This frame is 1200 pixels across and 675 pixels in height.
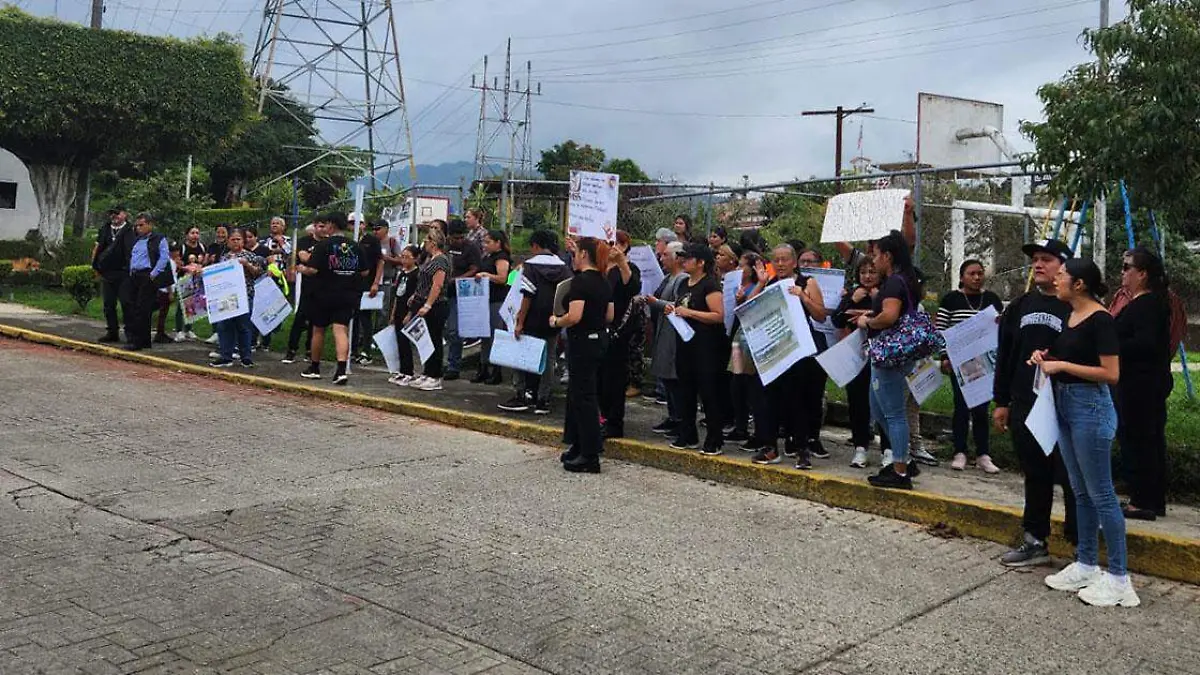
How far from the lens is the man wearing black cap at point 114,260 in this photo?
45.3ft

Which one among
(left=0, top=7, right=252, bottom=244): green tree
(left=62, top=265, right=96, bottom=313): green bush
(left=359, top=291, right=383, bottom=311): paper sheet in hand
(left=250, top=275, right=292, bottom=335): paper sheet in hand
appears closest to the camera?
(left=250, top=275, right=292, bottom=335): paper sheet in hand

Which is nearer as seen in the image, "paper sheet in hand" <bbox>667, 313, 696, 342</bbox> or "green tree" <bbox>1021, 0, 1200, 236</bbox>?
"green tree" <bbox>1021, 0, 1200, 236</bbox>

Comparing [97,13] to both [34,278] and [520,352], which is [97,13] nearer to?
[34,278]

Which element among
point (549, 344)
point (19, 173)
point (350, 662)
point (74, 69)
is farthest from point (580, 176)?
point (19, 173)

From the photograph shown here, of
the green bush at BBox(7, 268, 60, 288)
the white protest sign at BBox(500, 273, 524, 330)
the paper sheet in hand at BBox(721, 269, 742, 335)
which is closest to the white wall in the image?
the green bush at BBox(7, 268, 60, 288)

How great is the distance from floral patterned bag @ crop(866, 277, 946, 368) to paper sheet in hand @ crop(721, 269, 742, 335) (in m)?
1.75

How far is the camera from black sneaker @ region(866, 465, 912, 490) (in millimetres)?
7105

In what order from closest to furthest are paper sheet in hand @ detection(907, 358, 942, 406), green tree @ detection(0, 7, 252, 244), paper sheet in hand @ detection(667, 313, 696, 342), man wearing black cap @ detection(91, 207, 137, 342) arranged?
paper sheet in hand @ detection(907, 358, 942, 406) → paper sheet in hand @ detection(667, 313, 696, 342) → man wearing black cap @ detection(91, 207, 137, 342) → green tree @ detection(0, 7, 252, 244)

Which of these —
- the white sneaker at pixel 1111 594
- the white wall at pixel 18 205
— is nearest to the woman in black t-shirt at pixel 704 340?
the white sneaker at pixel 1111 594

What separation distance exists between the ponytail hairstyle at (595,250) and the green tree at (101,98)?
25.7 meters

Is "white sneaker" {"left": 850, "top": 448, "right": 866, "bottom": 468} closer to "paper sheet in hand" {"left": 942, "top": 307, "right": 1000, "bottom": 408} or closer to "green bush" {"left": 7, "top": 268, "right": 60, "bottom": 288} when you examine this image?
"paper sheet in hand" {"left": 942, "top": 307, "right": 1000, "bottom": 408}

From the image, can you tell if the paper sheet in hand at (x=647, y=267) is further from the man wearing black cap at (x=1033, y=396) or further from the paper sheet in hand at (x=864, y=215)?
the man wearing black cap at (x=1033, y=396)

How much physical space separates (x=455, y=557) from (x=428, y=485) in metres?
1.79

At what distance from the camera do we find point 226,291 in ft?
41.6
